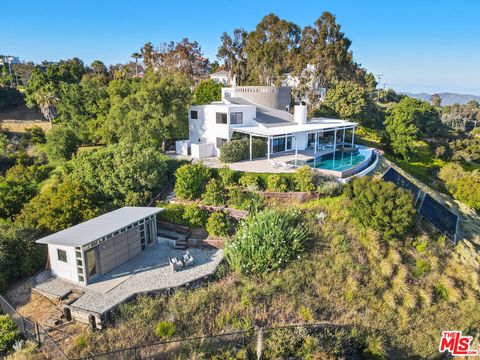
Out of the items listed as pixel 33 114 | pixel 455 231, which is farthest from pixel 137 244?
pixel 33 114

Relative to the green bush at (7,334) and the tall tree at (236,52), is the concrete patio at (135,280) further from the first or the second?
the tall tree at (236,52)

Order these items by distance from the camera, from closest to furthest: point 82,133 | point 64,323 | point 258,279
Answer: point 64,323 < point 258,279 < point 82,133

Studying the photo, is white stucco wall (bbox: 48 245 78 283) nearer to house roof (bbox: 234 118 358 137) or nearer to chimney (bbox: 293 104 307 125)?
house roof (bbox: 234 118 358 137)

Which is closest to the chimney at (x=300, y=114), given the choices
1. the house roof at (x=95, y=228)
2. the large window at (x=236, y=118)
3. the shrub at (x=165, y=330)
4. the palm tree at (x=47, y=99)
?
the large window at (x=236, y=118)

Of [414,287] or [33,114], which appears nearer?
→ [414,287]

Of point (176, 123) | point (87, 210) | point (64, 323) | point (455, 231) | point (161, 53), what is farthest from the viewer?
point (161, 53)

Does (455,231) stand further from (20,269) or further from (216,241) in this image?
(20,269)

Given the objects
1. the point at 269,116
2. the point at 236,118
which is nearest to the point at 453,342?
the point at 236,118
